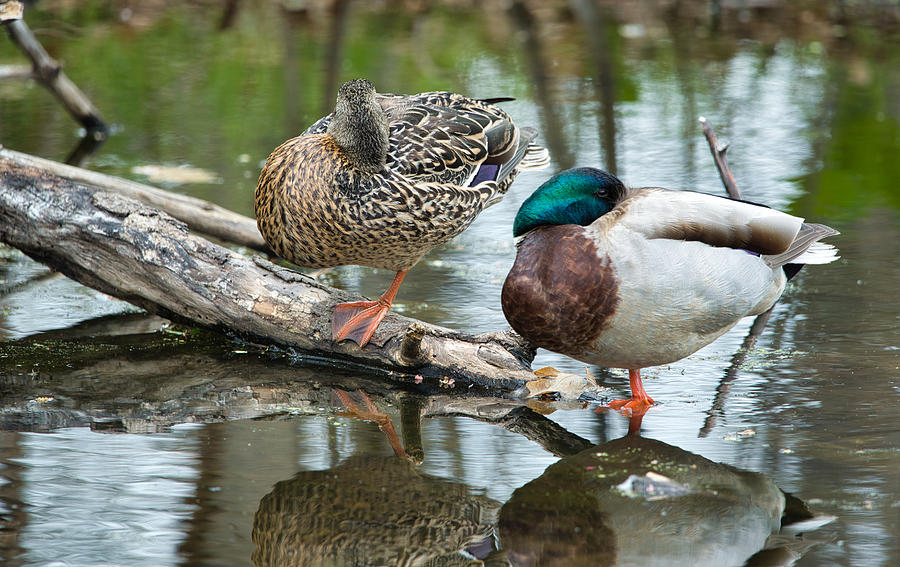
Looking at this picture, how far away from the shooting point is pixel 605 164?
6973 millimetres

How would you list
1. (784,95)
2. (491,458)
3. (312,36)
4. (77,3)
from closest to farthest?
1. (491,458)
2. (784,95)
3. (312,36)
4. (77,3)

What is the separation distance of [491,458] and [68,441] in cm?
134

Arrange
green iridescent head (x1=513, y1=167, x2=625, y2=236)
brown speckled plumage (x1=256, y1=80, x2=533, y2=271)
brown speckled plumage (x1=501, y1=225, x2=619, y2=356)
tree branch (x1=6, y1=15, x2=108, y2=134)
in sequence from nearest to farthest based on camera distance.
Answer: brown speckled plumage (x1=501, y1=225, x2=619, y2=356)
green iridescent head (x1=513, y1=167, x2=625, y2=236)
brown speckled plumage (x1=256, y1=80, x2=533, y2=271)
tree branch (x1=6, y1=15, x2=108, y2=134)

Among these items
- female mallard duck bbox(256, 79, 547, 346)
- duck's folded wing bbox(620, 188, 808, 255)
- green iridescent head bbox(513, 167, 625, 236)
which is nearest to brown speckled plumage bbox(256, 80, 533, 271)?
female mallard duck bbox(256, 79, 547, 346)

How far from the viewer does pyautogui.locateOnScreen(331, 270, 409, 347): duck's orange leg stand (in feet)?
13.4

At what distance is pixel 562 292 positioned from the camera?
3432 mm

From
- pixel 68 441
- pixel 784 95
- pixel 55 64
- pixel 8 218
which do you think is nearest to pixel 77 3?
pixel 55 64

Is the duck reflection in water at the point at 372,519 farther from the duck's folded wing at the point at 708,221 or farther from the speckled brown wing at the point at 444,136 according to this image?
the speckled brown wing at the point at 444,136

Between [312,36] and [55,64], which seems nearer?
[55,64]

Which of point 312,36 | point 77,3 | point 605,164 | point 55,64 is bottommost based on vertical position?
point 605,164

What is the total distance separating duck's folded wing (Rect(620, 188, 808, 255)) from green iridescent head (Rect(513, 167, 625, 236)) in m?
0.09

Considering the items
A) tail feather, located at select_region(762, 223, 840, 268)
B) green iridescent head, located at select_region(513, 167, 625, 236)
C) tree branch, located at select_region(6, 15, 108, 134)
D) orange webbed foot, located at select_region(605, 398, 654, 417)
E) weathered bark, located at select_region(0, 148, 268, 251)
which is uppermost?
tree branch, located at select_region(6, 15, 108, 134)

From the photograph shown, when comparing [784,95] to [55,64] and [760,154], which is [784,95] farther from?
[55,64]

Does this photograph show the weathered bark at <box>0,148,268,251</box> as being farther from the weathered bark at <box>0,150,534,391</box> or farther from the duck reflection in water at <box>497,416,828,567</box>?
the duck reflection in water at <box>497,416,828,567</box>
